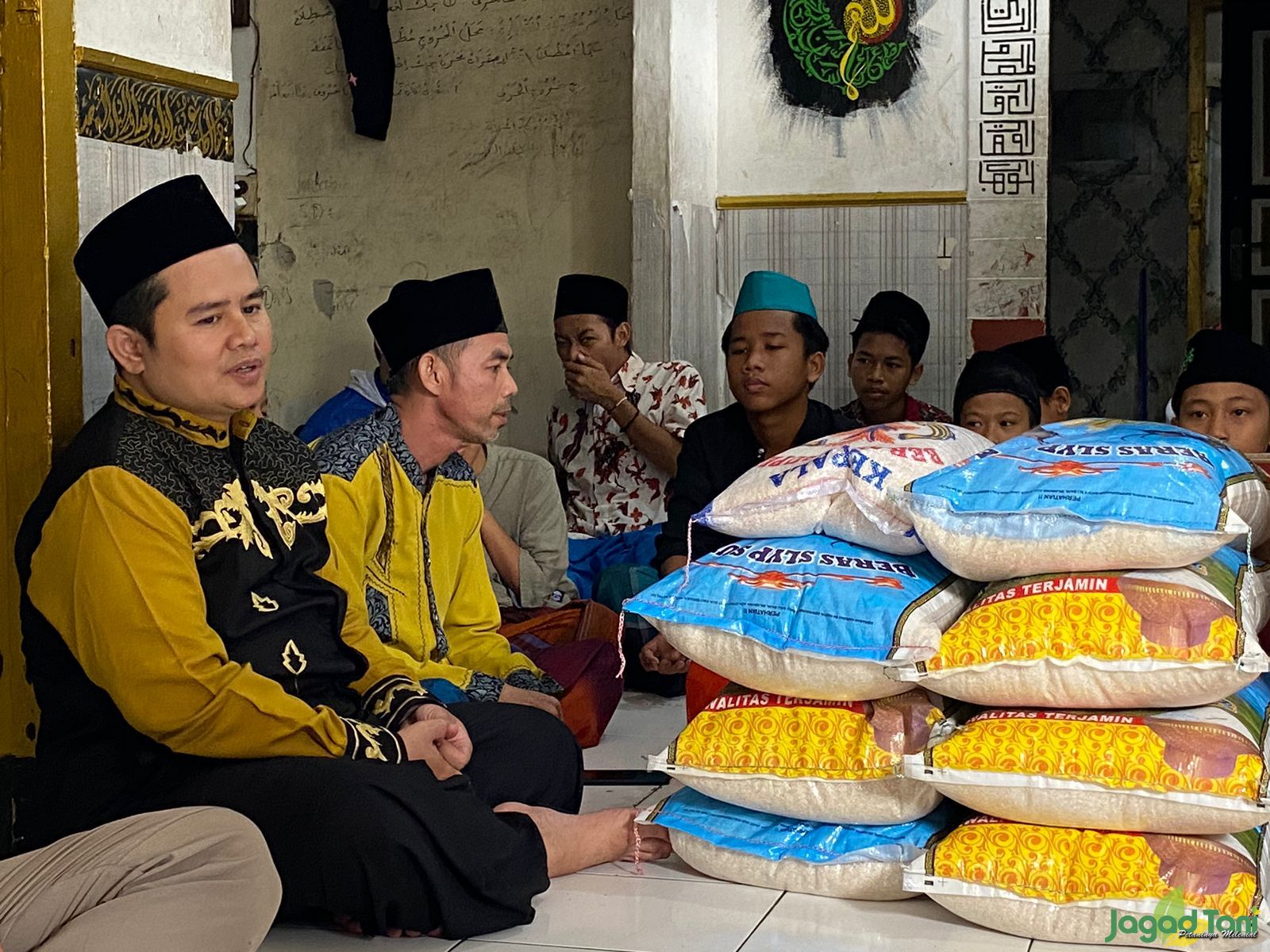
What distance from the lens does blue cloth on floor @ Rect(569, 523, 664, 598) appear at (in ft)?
15.1

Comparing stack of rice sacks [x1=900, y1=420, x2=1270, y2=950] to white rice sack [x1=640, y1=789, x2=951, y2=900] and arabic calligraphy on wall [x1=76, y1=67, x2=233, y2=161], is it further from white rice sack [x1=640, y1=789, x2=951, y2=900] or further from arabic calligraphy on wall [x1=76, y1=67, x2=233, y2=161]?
arabic calligraphy on wall [x1=76, y1=67, x2=233, y2=161]

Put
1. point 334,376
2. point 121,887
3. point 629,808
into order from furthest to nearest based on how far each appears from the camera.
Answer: point 334,376, point 629,808, point 121,887

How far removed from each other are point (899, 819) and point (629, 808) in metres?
0.50

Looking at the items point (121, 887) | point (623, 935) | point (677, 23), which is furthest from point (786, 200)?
point (121, 887)

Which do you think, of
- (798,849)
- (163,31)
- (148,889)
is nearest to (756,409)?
(798,849)

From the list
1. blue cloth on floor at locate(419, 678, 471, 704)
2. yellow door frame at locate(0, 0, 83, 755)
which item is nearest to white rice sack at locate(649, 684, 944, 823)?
blue cloth on floor at locate(419, 678, 471, 704)

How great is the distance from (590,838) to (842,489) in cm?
72

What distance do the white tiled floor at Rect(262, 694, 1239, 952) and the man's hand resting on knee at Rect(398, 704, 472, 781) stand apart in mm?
259

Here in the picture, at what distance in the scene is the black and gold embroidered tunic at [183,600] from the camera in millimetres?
2057

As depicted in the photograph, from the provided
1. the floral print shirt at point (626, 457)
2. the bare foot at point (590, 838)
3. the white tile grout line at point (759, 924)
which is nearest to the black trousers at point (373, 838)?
the bare foot at point (590, 838)

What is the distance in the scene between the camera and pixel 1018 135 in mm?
5098

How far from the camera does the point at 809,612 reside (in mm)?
2438

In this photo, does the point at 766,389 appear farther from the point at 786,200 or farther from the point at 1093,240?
the point at 1093,240

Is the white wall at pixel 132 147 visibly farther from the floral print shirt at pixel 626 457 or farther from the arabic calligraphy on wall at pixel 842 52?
the arabic calligraphy on wall at pixel 842 52
